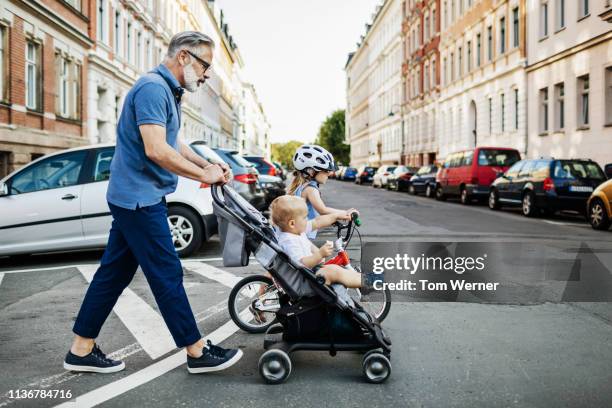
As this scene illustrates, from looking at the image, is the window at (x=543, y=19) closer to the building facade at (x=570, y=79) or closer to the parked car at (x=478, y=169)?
the building facade at (x=570, y=79)

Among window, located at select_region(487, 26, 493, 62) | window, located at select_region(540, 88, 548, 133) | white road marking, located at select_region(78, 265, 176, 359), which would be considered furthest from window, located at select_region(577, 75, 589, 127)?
white road marking, located at select_region(78, 265, 176, 359)

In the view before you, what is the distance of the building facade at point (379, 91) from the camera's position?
71.2 meters

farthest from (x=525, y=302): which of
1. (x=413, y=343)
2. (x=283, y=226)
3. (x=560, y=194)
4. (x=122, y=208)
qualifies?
(x=560, y=194)

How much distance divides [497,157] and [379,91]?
197 feet

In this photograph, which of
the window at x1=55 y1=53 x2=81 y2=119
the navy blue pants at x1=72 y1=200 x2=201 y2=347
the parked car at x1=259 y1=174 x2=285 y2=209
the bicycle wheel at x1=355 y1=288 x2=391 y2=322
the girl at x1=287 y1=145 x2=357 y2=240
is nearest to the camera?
the navy blue pants at x1=72 y1=200 x2=201 y2=347

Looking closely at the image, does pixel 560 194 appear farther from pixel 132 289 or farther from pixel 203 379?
pixel 203 379

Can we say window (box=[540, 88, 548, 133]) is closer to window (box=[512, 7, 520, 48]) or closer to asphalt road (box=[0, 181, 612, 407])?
window (box=[512, 7, 520, 48])

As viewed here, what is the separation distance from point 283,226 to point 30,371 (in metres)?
1.82

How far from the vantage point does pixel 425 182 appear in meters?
32.6

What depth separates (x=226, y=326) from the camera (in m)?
5.76

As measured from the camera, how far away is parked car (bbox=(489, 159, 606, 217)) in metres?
18.0

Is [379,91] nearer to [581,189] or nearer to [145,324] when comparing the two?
[581,189]

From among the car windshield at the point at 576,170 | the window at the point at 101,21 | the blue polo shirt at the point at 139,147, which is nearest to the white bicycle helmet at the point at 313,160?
the blue polo shirt at the point at 139,147

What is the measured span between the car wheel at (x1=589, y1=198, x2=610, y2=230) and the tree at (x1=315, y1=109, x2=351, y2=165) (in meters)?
113
